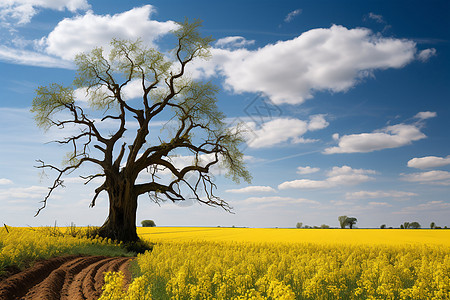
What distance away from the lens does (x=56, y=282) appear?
11.2 m

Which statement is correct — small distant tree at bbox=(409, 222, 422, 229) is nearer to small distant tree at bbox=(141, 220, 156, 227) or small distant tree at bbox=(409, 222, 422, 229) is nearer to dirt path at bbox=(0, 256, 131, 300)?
small distant tree at bbox=(141, 220, 156, 227)

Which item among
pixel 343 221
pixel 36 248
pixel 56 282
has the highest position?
pixel 343 221

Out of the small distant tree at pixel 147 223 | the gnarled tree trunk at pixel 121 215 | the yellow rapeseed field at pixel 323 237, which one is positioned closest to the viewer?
the gnarled tree trunk at pixel 121 215

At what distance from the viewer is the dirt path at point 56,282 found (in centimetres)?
987

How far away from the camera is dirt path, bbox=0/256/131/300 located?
388 inches

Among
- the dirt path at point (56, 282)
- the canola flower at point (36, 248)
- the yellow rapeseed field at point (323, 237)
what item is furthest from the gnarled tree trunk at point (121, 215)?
the dirt path at point (56, 282)

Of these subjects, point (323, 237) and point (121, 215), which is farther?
point (323, 237)

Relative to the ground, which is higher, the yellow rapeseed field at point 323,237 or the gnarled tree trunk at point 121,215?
the gnarled tree trunk at point 121,215

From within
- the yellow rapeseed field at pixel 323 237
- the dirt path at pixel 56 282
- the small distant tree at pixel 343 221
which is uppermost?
the small distant tree at pixel 343 221

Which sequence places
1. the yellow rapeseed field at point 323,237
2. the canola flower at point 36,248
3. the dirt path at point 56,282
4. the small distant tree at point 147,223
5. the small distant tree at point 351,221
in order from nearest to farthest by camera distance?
the dirt path at point 56,282, the canola flower at point 36,248, the yellow rapeseed field at point 323,237, the small distant tree at point 351,221, the small distant tree at point 147,223

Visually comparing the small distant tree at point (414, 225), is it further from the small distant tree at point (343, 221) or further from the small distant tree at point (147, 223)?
the small distant tree at point (147, 223)

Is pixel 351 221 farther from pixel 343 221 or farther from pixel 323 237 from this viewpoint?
pixel 323 237

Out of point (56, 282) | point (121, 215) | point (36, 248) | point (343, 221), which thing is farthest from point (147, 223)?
point (56, 282)

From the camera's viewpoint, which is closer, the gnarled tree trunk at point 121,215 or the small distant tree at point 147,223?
the gnarled tree trunk at point 121,215
